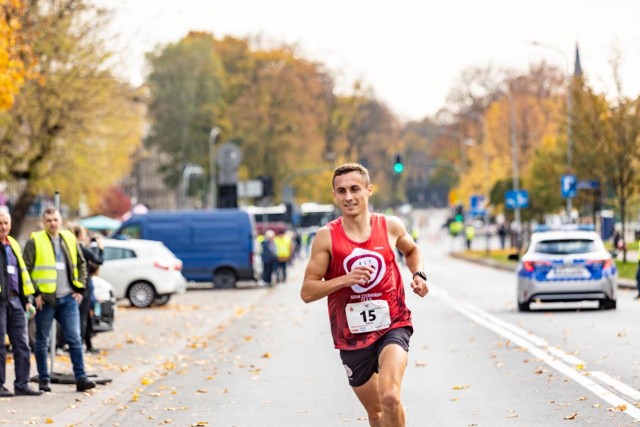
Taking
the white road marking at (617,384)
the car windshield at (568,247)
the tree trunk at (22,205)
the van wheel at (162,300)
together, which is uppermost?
the tree trunk at (22,205)

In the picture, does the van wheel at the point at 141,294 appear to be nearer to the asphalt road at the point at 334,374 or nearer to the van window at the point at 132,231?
Result: the asphalt road at the point at 334,374

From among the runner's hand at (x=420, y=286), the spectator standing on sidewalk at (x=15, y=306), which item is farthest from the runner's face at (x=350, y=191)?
the spectator standing on sidewalk at (x=15, y=306)

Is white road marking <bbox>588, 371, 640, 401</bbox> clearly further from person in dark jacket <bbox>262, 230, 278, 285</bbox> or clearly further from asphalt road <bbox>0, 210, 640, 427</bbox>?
person in dark jacket <bbox>262, 230, 278, 285</bbox>

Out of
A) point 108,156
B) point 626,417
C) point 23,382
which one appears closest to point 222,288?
point 108,156

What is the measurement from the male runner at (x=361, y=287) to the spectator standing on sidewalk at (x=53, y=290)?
678 cm

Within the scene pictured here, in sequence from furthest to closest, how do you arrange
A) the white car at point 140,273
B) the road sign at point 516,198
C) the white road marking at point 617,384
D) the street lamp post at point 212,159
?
the street lamp post at point 212,159 → the road sign at point 516,198 → the white car at point 140,273 → the white road marking at point 617,384

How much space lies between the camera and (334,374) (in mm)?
16438

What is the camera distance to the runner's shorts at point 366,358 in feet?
27.8

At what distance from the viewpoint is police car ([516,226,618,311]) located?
86.0ft

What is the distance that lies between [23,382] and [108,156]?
26.6 m

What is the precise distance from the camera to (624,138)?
148 ft

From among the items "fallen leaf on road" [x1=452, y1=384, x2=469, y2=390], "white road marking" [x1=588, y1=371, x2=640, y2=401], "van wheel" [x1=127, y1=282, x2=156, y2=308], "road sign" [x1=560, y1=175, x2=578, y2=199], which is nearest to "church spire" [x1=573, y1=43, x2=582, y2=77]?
"road sign" [x1=560, y1=175, x2=578, y2=199]

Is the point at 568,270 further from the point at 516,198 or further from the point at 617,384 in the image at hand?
the point at 516,198

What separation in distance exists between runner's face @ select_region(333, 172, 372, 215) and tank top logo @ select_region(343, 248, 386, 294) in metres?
0.22
